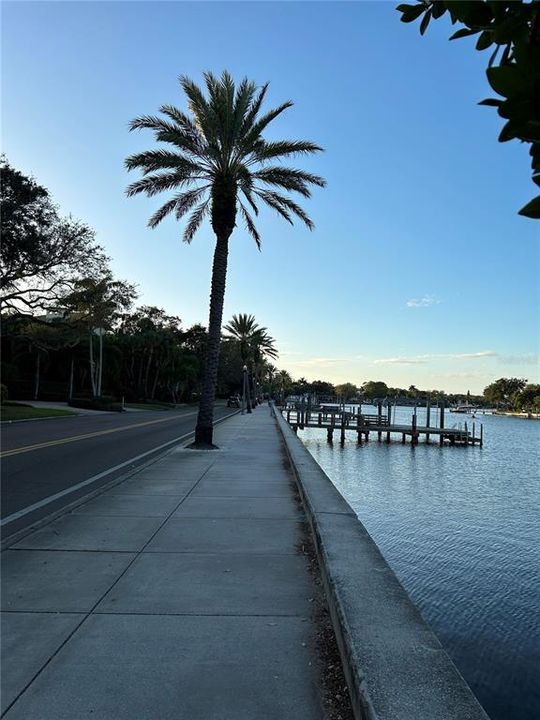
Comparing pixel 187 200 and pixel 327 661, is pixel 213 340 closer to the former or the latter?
pixel 187 200

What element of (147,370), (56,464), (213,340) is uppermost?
Result: (147,370)

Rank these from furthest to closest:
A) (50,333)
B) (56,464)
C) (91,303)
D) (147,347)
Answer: (147,347) < (50,333) < (91,303) < (56,464)

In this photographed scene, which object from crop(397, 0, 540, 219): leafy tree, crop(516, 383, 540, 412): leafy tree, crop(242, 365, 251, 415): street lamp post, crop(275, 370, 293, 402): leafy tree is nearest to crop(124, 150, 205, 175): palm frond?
crop(397, 0, 540, 219): leafy tree

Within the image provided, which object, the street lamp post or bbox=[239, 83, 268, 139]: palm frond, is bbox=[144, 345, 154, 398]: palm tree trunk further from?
bbox=[239, 83, 268, 139]: palm frond

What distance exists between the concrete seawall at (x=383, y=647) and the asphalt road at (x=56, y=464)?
4.35 metres

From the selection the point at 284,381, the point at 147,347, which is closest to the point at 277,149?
the point at 147,347

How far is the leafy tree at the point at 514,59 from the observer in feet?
4.35

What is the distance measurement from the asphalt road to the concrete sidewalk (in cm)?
97

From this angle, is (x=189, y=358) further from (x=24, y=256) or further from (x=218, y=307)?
(x=218, y=307)

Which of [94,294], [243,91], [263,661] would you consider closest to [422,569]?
[263,661]

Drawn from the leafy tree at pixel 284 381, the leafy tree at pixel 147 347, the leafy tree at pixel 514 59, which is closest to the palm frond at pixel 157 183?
the leafy tree at pixel 514 59

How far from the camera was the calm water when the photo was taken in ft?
19.7

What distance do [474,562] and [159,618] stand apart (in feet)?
24.0

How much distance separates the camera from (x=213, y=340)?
56.7 feet
